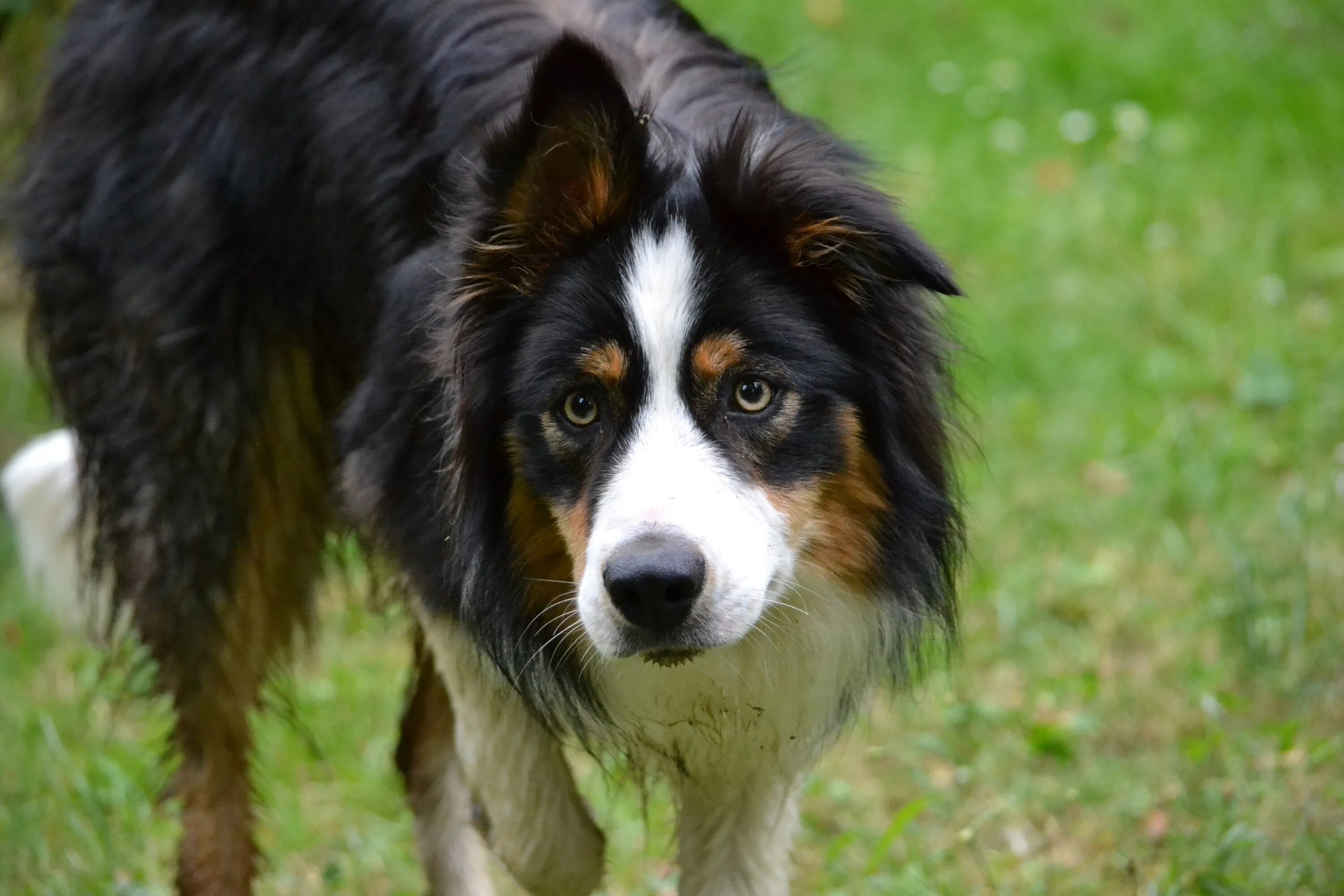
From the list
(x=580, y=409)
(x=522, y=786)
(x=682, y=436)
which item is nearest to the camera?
(x=682, y=436)

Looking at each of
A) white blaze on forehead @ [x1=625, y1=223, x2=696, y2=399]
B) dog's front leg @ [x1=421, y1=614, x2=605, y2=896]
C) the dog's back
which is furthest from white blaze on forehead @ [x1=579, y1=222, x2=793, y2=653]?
the dog's back

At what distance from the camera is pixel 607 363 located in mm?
2738

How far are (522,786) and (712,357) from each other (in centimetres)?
109

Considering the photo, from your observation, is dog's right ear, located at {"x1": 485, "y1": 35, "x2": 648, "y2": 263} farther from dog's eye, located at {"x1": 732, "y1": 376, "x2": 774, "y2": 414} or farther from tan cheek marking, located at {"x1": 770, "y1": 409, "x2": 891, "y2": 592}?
tan cheek marking, located at {"x1": 770, "y1": 409, "x2": 891, "y2": 592}

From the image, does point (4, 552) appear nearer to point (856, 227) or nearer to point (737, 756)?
point (737, 756)

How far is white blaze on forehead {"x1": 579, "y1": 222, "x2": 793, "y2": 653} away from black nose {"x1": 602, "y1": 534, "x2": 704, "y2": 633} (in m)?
0.02

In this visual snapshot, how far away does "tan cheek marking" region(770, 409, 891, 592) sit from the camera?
281 centimetres

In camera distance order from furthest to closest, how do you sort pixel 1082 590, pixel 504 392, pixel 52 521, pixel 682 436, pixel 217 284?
pixel 1082 590
pixel 52 521
pixel 217 284
pixel 504 392
pixel 682 436

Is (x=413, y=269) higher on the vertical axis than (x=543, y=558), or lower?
higher

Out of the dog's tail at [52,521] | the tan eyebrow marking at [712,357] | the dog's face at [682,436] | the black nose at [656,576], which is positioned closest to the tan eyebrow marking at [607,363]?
the dog's face at [682,436]

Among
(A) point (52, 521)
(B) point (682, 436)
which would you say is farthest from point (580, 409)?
(A) point (52, 521)

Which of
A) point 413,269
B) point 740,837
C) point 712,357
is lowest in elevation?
point 740,837

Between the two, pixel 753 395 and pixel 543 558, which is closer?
pixel 753 395

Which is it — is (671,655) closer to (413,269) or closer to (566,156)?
(566,156)
